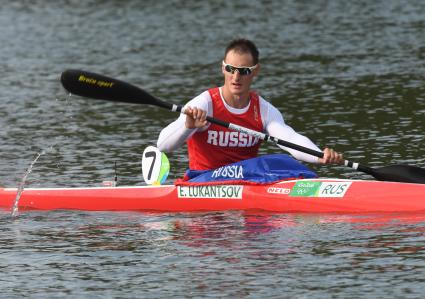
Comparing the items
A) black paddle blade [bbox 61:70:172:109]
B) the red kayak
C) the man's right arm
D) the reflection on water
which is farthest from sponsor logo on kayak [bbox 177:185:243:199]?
black paddle blade [bbox 61:70:172:109]

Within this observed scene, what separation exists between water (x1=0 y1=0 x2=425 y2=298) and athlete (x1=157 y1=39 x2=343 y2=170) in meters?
0.73

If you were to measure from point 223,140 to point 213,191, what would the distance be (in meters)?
0.54

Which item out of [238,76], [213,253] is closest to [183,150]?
[238,76]

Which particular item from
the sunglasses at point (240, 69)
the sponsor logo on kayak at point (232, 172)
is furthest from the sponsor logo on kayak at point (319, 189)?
the sunglasses at point (240, 69)

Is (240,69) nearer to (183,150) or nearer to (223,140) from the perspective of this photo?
(223,140)

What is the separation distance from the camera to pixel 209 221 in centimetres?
1339

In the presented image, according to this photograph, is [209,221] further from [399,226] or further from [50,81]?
[50,81]

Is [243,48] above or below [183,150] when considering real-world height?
above

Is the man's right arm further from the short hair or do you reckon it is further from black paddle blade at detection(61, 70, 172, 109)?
black paddle blade at detection(61, 70, 172, 109)

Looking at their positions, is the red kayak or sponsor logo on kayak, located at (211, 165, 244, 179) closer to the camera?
the red kayak

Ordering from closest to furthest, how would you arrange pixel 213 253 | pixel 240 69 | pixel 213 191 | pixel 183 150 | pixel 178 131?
1. pixel 213 253
2. pixel 178 131
3. pixel 240 69
4. pixel 213 191
5. pixel 183 150

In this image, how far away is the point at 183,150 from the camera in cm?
1856

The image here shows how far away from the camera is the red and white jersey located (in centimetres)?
1368

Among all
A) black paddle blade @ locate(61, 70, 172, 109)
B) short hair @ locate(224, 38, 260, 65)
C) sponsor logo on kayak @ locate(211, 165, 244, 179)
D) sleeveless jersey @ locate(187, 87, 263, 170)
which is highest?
short hair @ locate(224, 38, 260, 65)
